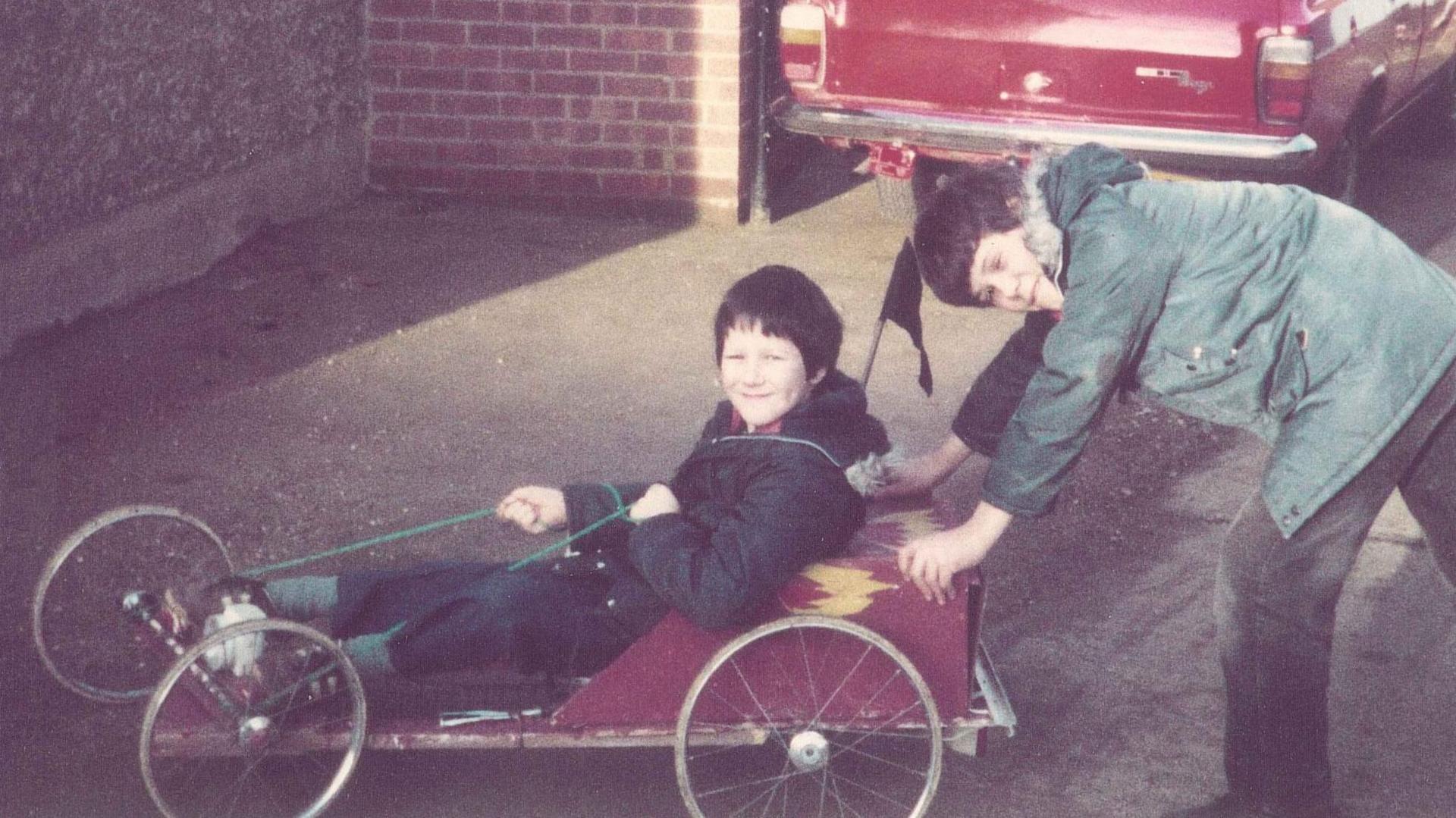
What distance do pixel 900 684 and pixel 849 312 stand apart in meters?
3.72

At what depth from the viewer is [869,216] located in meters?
8.87

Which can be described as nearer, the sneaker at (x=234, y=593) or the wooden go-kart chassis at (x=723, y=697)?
the wooden go-kart chassis at (x=723, y=697)

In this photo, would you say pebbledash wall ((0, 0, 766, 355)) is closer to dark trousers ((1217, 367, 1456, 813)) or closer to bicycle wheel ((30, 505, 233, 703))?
bicycle wheel ((30, 505, 233, 703))

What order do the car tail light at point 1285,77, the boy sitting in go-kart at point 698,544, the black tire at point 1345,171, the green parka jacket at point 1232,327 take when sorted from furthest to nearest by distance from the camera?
1. the black tire at point 1345,171
2. the car tail light at point 1285,77
3. the boy sitting in go-kart at point 698,544
4. the green parka jacket at point 1232,327

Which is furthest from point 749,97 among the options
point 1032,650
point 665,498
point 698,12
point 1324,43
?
point 665,498

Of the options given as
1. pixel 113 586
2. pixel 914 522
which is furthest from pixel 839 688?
pixel 113 586

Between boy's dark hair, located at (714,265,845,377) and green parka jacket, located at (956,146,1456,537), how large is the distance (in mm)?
488

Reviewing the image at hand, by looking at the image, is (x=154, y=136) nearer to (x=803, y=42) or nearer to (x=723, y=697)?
(x=803, y=42)

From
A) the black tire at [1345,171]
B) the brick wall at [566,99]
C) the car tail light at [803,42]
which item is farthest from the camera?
the brick wall at [566,99]

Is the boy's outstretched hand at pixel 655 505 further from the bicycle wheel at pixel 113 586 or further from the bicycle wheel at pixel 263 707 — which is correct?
the bicycle wheel at pixel 113 586

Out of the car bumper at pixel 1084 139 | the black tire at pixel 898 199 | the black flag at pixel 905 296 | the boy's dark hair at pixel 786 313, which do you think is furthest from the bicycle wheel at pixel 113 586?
the black tire at pixel 898 199

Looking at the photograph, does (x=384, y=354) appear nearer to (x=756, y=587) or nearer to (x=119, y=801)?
(x=119, y=801)

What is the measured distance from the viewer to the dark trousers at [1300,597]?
138 inches

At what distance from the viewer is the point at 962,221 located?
335 centimetres
